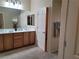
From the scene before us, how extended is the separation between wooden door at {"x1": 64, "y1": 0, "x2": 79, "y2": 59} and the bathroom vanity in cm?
352

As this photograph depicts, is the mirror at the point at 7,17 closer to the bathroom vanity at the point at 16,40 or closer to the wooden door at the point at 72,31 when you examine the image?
the bathroom vanity at the point at 16,40

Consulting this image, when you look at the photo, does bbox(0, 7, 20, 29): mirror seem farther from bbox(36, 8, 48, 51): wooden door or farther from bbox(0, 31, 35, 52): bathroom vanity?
bbox(36, 8, 48, 51): wooden door

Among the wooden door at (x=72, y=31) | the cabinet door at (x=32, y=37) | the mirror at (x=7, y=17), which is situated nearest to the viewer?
the wooden door at (x=72, y=31)

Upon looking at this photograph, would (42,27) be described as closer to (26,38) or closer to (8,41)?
(26,38)

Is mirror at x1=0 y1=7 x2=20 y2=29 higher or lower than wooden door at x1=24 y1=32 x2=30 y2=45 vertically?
higher

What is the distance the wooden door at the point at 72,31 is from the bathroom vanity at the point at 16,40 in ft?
11.5

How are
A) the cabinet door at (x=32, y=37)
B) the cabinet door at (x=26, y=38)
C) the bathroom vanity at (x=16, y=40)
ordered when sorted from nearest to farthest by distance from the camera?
the bathroom vanity at (x=16, y=40), the cabinet door at (x=26, y=38), the cabinet door at (x=32, y=37)

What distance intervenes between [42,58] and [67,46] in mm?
2709

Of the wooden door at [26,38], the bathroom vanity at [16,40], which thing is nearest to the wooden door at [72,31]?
the bathroom vanity at [16,40]

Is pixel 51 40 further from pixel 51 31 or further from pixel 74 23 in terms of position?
pixel 74 23

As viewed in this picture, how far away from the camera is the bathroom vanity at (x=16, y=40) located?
413cm

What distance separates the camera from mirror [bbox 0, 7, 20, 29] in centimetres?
474

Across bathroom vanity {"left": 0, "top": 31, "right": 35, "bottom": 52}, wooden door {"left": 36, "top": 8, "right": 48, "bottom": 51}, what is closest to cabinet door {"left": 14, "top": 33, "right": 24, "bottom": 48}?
bathroom vanity {"left": 0, "top": 31, "right": 35, "bottom": 52}

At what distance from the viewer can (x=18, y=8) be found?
5.29m
